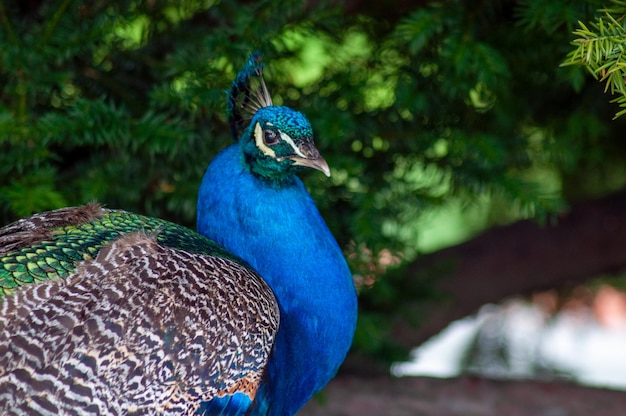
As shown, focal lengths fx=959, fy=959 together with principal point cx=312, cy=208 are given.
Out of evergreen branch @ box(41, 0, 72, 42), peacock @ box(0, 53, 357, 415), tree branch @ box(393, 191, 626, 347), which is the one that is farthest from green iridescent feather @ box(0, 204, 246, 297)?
tree branch @ box(393, 191, 626, 347)

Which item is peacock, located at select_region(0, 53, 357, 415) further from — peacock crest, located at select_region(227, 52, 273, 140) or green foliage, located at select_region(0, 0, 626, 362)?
green foliage, located at select_region(0, 0, 626, 362)

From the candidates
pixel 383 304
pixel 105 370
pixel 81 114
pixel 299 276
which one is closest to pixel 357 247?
pixel 383 304

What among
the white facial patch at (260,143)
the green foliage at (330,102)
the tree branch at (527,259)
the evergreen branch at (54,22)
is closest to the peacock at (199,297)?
the white facial patch at (260,143)

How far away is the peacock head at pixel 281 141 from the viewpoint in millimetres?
1447

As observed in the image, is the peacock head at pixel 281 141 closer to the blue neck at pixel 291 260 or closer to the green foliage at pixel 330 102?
the blue neck at pixel 291 260

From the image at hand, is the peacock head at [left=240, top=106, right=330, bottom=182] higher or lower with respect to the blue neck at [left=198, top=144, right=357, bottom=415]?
higher

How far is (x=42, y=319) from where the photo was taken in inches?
48.7

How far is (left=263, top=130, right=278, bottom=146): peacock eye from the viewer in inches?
57.7

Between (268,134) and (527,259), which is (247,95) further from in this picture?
(527,259)

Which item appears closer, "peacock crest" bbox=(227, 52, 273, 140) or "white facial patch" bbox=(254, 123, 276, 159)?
"white facial patch" bbox=(254, 123, 276, 159)

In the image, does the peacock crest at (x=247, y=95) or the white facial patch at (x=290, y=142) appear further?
the peacock crest at (x=247, y=95)

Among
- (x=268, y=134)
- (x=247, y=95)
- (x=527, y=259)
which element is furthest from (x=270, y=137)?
(x=527, y=259)

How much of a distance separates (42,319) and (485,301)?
61.9 inches

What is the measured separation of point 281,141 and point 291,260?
0.67 ft
